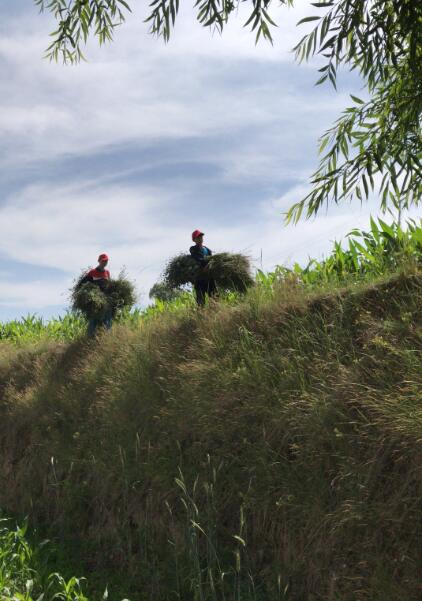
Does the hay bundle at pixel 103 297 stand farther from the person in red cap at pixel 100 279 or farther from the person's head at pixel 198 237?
the person's head at pixel 198 237

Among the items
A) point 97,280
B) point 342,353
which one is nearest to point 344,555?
point 342,353

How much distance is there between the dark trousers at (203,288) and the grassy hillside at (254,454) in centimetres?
107

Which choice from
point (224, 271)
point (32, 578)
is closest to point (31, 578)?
point (32, 578)

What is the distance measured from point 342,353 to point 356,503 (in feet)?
5.76

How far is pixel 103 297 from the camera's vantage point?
12.1 meters

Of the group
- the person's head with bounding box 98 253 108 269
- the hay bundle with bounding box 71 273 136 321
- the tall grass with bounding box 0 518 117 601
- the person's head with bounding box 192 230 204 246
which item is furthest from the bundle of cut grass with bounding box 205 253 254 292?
the tall grass with bounding box 0 518 117 601

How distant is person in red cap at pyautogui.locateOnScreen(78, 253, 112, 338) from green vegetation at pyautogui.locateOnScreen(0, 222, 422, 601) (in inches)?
118

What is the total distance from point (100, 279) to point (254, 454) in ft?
25.3

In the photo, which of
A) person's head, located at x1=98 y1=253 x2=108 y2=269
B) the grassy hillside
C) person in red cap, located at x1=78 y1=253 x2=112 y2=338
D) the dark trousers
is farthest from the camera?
person's head, located at x1=98 y1=253 x2=108 y2=269

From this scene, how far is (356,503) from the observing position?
4637mm

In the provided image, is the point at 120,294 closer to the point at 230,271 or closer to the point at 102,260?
the point at 102,260

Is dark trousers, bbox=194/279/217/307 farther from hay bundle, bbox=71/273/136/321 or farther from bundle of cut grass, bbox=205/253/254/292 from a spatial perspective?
hay bundle, bbox=71/273/136/321


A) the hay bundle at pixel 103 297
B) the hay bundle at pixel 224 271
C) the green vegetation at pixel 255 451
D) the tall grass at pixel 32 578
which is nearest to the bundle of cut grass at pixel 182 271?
the hay bundle at pixel 224 271

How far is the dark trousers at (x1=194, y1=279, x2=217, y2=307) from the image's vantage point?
33.3 ft
